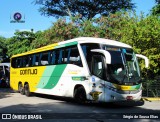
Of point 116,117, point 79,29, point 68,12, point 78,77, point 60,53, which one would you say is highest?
point 68,12

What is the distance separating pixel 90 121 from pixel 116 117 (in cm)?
142

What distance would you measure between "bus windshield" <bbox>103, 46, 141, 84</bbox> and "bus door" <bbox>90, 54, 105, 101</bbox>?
1.39ft

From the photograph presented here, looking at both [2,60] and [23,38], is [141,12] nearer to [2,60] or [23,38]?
[23,38]

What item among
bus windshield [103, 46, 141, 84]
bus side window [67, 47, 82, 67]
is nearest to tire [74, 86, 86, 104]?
bus side window [67, 47, 82, 67]

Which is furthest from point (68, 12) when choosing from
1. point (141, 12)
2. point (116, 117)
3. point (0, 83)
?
point (116, 117)

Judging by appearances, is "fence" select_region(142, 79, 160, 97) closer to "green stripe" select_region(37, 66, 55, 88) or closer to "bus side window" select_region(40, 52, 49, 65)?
"green stripe" select_region(37, 66, 55, 88)

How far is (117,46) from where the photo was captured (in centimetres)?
1664

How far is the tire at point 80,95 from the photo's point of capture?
16.9 m

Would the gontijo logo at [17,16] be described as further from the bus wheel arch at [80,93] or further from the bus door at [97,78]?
the bus door at [97,78]

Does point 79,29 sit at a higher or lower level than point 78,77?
higher

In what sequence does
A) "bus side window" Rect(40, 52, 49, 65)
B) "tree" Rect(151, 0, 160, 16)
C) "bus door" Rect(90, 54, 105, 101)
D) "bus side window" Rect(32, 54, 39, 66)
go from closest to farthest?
"bus door" Rect(90, 54, 105, 101), "bus side window" Rect(40, 52, 49, 65), "bus side window" Rect(32, 54, 39, 66), "tree" Rect(151, 0, 160, 16)

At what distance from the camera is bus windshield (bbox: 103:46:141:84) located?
15.6 m

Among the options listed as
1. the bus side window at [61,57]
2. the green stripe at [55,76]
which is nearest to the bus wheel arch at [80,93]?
the green stripe at [55,76]

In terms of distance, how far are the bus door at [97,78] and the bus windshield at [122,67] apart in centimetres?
42
